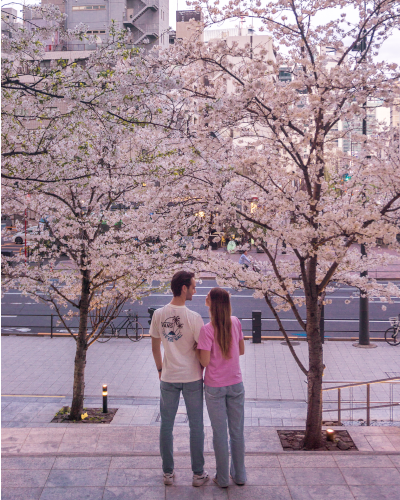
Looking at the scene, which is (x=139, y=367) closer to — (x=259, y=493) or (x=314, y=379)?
(x=314, y=379)

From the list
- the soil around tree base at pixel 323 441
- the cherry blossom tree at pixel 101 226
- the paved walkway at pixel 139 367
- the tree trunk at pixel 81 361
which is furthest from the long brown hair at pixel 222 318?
the paved walkway at pixel 139 367

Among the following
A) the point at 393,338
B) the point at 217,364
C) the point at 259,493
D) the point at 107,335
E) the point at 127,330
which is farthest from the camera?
the point at 127,330

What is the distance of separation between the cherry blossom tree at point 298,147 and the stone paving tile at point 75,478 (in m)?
2.96

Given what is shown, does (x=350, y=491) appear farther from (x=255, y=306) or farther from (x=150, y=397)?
(x=255, y=306)

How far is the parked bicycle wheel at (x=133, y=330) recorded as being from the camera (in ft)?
47.4

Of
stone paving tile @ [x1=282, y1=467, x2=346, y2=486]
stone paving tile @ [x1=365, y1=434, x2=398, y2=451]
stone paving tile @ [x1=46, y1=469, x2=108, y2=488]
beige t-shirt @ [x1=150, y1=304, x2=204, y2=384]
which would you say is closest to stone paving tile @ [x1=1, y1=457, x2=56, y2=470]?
stone paving tile @ [x1=46, y1=469, x2=108, y2=488]

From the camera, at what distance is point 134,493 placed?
4.46 metres

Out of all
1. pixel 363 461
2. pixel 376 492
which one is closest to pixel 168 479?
pixel 376 492

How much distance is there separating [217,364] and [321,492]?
1530 millimetres

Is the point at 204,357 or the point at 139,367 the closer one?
the point at 204,357

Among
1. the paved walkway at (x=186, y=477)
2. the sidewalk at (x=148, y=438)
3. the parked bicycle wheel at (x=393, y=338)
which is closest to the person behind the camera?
the paved walkway at (x=186, y=477)

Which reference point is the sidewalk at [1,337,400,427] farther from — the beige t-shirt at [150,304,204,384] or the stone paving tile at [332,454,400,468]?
the beige t-shirt at [150,304,204,384]

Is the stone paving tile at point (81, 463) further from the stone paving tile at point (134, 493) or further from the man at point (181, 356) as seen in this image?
the man at point (181, 356)

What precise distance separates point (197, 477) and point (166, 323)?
1.46m
